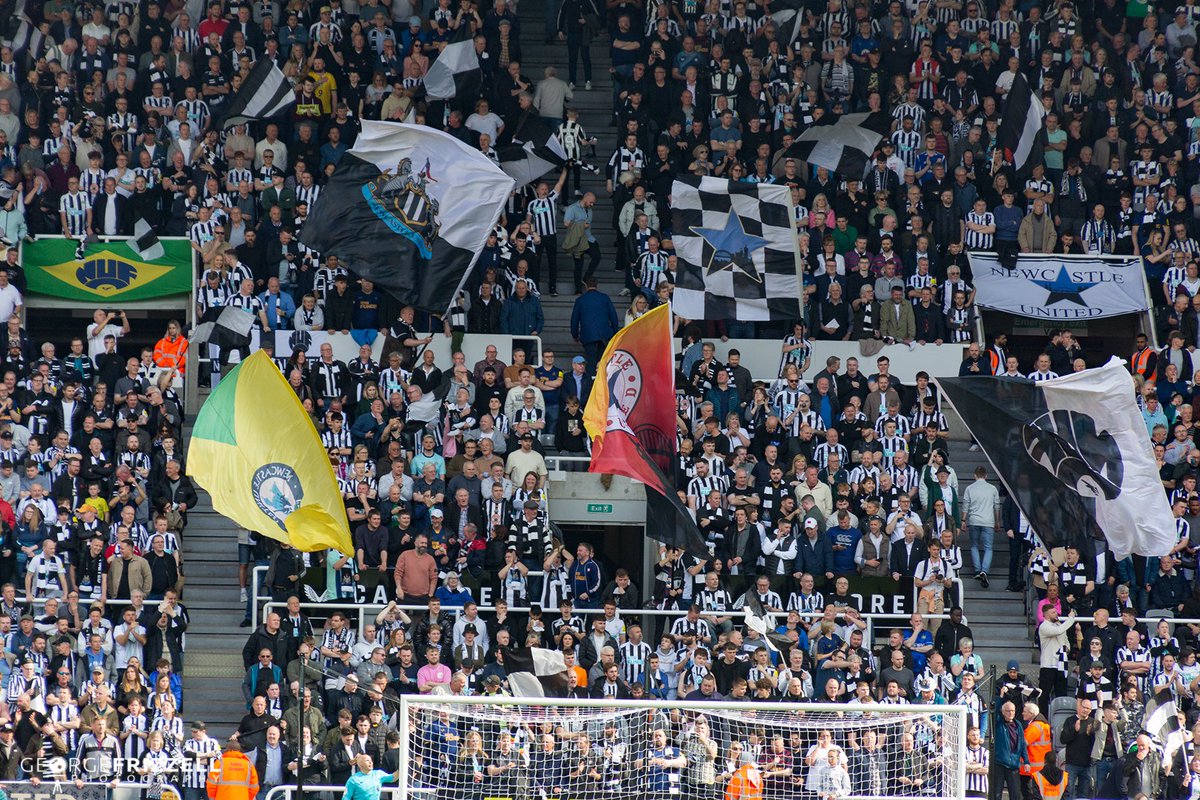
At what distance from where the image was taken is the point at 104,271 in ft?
107

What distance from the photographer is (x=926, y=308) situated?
32.5 metres

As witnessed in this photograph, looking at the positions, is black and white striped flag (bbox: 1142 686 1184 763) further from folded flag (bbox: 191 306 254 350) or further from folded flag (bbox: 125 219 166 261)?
folded flag (bbox: 125 219 166 261)

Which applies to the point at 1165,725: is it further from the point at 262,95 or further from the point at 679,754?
the point at 262,95

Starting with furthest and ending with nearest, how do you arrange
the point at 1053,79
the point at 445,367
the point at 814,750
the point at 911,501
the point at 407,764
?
the point at 1053,79 < the point at 445,367 < the point at 911,501 < the point at 814,750 < the point at 407,764

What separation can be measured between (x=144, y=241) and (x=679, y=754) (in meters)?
12.9

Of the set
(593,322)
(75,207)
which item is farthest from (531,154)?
(75,207)

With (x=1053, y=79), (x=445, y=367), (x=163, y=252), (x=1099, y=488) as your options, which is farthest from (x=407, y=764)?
(x=1053, y=79)

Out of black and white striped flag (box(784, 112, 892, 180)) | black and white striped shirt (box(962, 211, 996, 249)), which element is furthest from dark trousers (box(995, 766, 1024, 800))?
black and white striped flag (box(784, 112, 892, 180))

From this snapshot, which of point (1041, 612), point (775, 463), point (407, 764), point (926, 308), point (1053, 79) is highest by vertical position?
point (1053, 79)

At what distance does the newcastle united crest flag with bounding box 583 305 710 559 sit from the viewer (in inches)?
1016

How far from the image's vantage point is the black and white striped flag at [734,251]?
31.6 meters

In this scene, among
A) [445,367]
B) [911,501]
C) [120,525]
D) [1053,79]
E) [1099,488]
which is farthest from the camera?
[1053,79]

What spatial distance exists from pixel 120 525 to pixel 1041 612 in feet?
36.6

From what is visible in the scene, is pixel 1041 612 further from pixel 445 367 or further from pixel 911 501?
pixel 445 367
